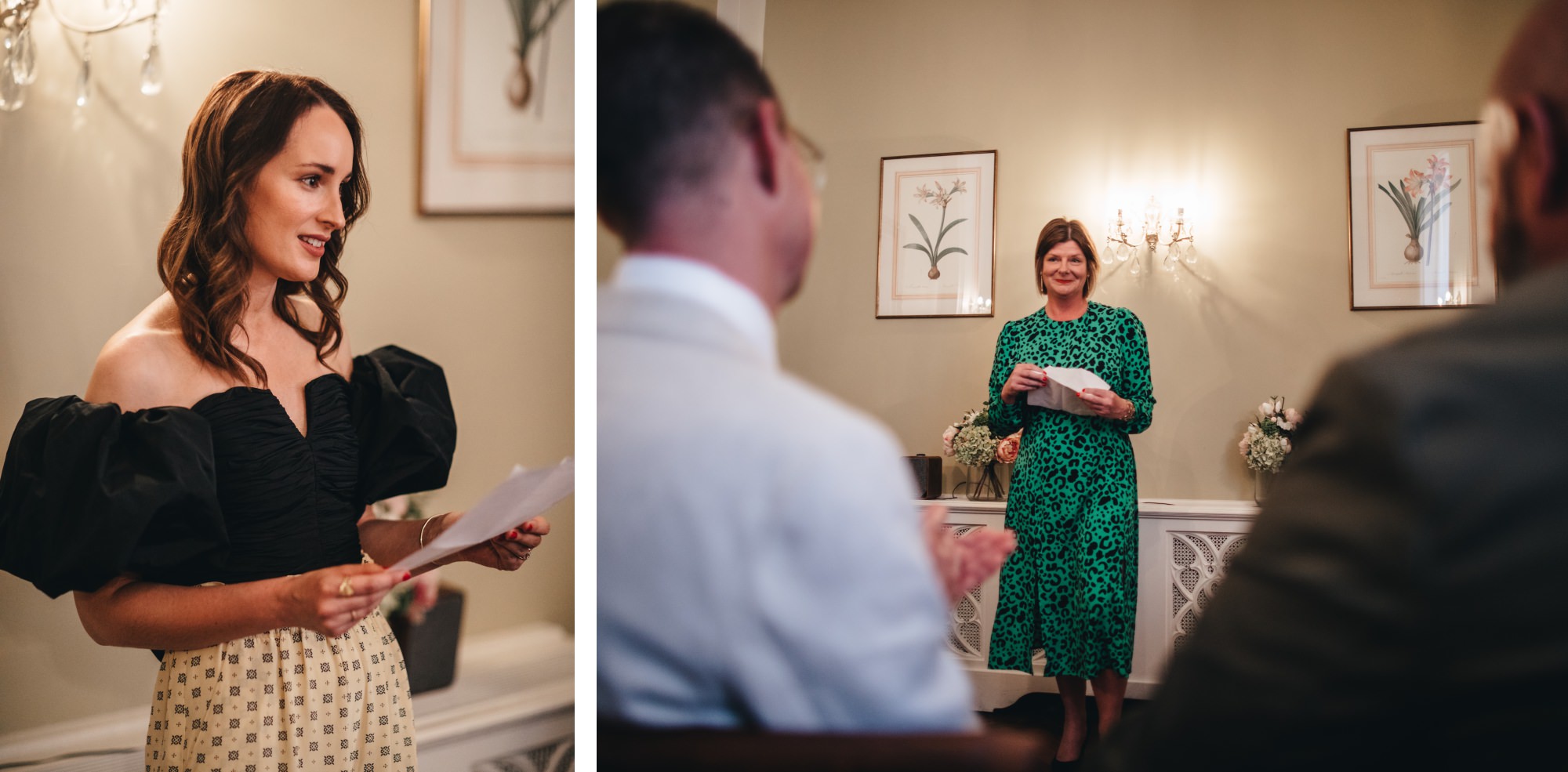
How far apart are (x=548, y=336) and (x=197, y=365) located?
476mm

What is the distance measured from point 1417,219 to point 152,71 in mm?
1654

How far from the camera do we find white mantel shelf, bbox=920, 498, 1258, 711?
105 centimetres

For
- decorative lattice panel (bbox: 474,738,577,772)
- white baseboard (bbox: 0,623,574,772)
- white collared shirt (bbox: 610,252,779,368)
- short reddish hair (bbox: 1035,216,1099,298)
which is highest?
short reddish hair (bbox: 1035,216,1099,298)

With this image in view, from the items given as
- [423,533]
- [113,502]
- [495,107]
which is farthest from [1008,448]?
[113,502]

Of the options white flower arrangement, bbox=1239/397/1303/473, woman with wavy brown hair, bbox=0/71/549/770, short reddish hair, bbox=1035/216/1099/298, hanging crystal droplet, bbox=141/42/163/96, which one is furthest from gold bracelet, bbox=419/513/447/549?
white flower arrangement, bbox=1239/397/1303/473

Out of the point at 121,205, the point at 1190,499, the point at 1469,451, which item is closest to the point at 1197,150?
the point at 1190,499

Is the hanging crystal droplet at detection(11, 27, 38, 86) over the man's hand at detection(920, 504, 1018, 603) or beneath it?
over

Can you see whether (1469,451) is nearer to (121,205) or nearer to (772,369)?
(772,369)

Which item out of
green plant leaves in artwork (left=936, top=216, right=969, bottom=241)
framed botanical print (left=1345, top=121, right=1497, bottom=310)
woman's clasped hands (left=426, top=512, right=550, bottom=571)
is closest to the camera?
framed botanical print (left=1345, top=121, right=1497, bottom=310)

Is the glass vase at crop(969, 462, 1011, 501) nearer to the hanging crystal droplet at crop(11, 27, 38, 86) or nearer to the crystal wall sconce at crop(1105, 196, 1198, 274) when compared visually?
the crystal wall sconce at crop(1105, 196, 1198, 274)

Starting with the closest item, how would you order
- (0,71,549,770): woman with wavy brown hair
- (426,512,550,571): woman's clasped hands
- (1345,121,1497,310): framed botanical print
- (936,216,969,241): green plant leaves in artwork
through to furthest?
(1345,121,1497,310): framed botanical print < (0,71,549,770): woman with wavy brown hair < (936,216,969,241): green plant leaves in artwork < (426,512,550,571): woman's clasped hands

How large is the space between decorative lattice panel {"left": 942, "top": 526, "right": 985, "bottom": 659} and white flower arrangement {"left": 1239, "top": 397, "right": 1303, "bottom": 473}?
0.36 m

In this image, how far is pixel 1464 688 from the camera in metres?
0.67

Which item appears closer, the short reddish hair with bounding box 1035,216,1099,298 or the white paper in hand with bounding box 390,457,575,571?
the short reddish hair with bounding box 1035,216,1099,298
